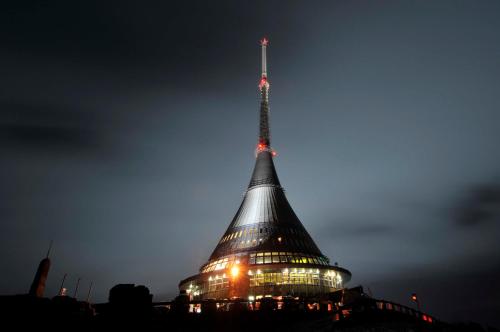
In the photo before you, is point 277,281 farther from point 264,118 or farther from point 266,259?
point 264,118

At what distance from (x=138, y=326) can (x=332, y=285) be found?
130 feet

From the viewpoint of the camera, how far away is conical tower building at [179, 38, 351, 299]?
46.1 m

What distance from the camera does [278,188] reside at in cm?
6238

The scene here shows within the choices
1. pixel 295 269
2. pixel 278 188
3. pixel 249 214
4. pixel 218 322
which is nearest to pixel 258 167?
pixel 278 188

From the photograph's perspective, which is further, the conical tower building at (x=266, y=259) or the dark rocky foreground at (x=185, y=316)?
the conical tower building at (x=266, y=259)

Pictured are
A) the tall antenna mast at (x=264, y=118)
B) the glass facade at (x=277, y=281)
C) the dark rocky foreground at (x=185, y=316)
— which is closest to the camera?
the dark rocky foreground at (x=185, y=316)

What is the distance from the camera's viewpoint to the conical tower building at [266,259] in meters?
46.1

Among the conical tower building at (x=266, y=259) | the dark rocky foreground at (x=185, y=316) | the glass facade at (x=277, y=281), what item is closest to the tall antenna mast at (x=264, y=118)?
the conical tower building at (x=266, y=259)

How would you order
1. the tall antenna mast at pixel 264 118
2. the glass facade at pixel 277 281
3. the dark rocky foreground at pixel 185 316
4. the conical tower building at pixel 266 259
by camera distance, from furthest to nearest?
the tall antenna mast at pixel 264 118 → the conical tower building at pixel 266 259 → the glass facade at pixel 277 281 → the dark rocky foreground at pixel 185 316

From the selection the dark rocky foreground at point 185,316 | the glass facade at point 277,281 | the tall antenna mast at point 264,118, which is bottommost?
the dark rocky foreground at point 185,316

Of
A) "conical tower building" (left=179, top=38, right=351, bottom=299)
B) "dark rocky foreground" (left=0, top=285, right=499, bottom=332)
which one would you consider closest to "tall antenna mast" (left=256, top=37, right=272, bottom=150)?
"conical tower building" (left=179, top=38, right=351, bottom=299)

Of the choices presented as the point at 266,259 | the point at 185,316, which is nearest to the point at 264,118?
the point at 266,259

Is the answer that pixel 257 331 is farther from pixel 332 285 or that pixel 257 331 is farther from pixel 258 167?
pixel 258 167

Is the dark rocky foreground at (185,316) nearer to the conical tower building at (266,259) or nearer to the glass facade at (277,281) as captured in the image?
the conical tower building at (266,259)
